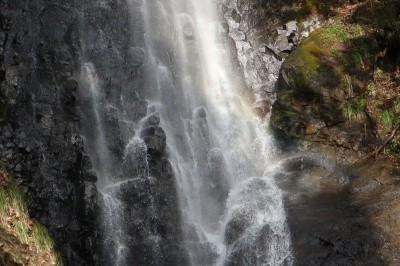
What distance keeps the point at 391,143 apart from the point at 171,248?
6.64 meters

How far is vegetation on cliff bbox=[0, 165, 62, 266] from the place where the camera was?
24.8 feet

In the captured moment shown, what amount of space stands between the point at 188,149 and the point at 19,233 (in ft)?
17.3

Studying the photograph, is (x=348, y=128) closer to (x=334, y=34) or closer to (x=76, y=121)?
(x=334, y=34)

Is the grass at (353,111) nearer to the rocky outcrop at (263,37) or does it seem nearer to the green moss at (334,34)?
the rocky outcrop at (263,37)

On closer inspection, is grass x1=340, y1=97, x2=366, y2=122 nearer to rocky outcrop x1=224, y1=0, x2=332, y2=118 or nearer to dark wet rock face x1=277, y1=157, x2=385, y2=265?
dark wet rock face x1=277, y1=157, x2=385, y2=265

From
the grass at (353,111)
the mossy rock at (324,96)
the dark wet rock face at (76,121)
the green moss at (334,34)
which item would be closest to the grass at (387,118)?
the mossy rock at (324,96)

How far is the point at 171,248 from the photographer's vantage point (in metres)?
10.1

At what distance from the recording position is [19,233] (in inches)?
314

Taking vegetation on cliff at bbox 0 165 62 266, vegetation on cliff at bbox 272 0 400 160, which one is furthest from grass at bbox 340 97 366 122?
vegetation on cliff at bbox 0 165 62 266

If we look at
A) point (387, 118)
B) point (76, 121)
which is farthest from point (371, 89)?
point (76, 121)

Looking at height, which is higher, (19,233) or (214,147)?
(214,147)

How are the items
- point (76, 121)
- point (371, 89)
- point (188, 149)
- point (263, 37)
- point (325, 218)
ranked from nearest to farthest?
1. point (325, 218)
2. point (76, 121)
3. point (188, 149)
4. point (371, 89)
5. point (263, 37)

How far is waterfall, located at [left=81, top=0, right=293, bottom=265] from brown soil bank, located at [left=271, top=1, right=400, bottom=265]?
0.75m

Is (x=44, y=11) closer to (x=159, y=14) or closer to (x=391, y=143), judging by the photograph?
(x=159, y=14)
